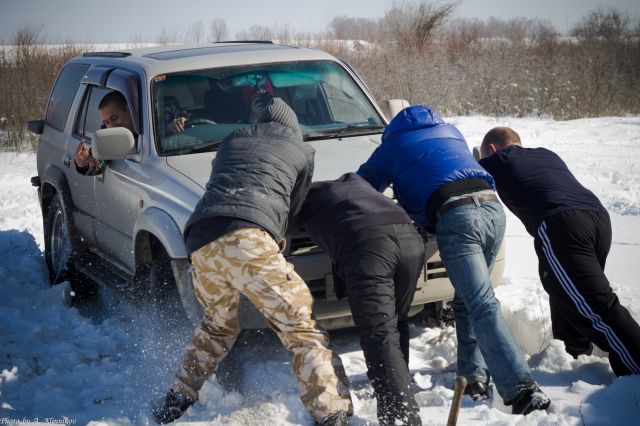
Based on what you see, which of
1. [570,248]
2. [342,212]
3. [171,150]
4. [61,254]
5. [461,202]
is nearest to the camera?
[342,212]

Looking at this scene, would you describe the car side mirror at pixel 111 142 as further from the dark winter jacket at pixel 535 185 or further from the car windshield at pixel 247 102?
the dark winter jacket at pixel 535 185

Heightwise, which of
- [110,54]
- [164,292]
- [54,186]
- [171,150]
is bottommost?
[164,292]

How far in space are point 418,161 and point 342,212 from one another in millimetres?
575

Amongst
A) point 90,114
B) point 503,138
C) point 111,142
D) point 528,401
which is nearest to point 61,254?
point 90,114

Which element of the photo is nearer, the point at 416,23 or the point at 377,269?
the point at 377,269

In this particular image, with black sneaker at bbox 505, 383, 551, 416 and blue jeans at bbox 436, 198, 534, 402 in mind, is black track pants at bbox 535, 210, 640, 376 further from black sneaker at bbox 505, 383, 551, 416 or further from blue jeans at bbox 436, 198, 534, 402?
black sneaker at bbox 505, 383, 551, 416

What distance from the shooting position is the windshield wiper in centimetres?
501

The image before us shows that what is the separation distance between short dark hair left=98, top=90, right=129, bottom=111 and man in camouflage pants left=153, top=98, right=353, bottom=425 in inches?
71.6

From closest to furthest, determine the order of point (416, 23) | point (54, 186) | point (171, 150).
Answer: point (171, 150)
point (54, 186)
point (416, 23)

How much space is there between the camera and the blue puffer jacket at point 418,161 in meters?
3.70

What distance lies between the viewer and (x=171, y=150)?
4.72 metres

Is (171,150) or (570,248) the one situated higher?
(171,150)

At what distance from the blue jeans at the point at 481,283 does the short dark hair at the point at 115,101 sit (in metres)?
2.64

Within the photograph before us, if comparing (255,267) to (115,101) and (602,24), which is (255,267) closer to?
(115,101)
